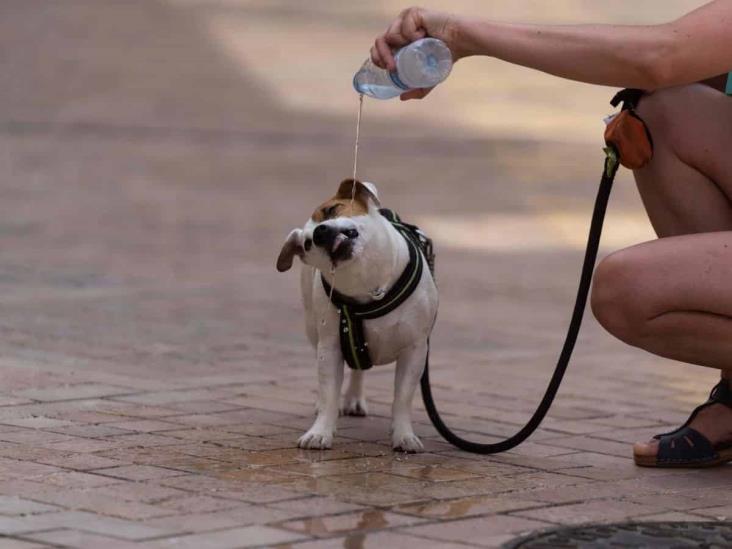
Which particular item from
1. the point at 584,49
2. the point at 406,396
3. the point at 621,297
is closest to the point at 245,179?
the point at 406,396

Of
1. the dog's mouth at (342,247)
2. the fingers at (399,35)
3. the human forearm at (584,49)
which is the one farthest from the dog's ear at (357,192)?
the human forearm at (584,49)

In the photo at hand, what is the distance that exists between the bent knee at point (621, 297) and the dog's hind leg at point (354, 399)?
41.2 inches

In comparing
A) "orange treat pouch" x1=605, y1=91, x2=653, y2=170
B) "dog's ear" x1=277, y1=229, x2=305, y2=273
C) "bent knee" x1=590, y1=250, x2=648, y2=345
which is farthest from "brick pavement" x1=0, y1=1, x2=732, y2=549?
"orange treat pouch" x1=605, y1=91, x2=653, y2=170

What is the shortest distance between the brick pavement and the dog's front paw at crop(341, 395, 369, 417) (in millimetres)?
74

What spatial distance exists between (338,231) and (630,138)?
2.85 feet

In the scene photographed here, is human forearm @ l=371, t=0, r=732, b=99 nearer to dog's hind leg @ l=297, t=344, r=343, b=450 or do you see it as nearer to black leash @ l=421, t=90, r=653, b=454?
black leash @ l=421, t=90, r=653, b=454

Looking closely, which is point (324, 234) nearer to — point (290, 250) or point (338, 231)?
point (338, 231)

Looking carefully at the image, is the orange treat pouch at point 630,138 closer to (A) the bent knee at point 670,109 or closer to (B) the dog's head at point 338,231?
(A) the bent knee at point 670,109

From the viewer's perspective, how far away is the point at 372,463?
13.8 feet

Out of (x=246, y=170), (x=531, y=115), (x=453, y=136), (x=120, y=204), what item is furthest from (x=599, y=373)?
(x=531, y=115)

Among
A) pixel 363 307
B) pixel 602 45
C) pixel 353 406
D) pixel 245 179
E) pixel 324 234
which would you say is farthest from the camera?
pixel 245 179

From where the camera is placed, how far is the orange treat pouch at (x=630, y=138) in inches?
165

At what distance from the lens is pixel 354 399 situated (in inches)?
196

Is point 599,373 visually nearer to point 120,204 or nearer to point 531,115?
point 120,204
